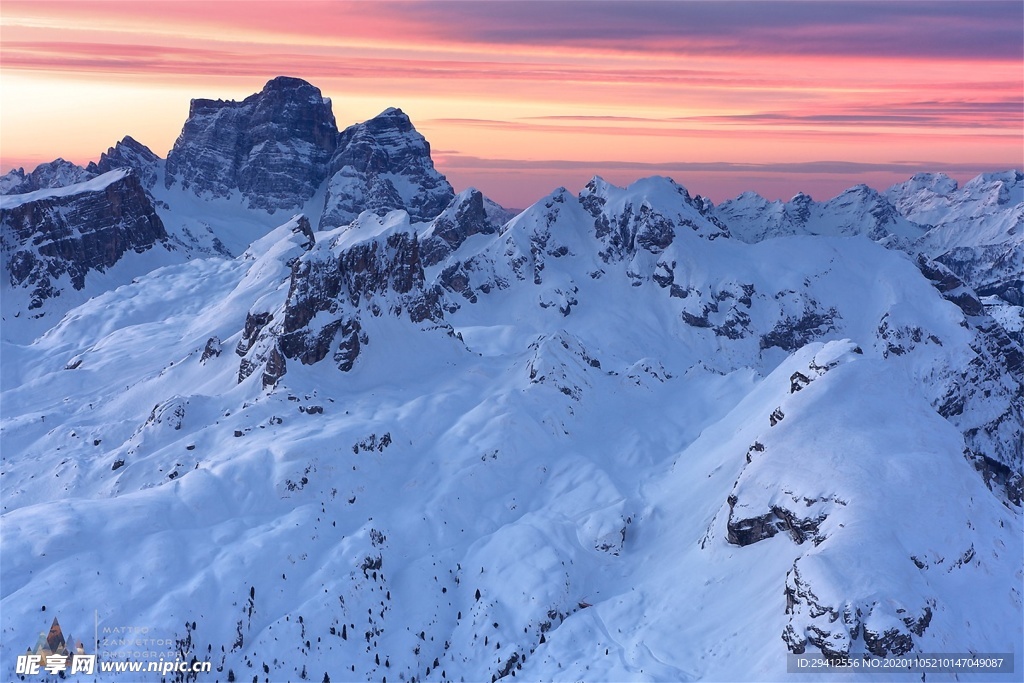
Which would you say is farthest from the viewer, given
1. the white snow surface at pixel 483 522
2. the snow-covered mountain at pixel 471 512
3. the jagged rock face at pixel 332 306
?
the jagged rock face at pixel 332 306

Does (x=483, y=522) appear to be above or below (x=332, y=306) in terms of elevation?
below

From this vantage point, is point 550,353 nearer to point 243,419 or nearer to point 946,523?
point 243,419

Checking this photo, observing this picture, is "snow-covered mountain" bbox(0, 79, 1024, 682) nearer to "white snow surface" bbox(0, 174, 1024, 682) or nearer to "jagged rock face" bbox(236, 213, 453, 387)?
"white snow surface" bbox(0, 174, 1024, 682)

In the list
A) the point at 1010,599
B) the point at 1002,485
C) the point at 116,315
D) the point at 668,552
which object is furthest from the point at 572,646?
the point at 116,315

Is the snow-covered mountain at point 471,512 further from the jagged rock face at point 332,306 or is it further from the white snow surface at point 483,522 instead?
the jagged rock face at point 332,306

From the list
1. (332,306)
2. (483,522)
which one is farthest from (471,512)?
(332,306)

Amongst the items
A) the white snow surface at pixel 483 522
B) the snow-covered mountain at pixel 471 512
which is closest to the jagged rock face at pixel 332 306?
the snow-covered mountain at pixel 471 512

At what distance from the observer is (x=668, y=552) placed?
106438mm

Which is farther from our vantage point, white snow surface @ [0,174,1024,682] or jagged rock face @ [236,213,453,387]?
jagged rock face @ [236,213,453,387]

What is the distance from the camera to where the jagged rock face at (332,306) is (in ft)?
448

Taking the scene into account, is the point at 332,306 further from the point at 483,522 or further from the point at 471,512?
the point at 483,522

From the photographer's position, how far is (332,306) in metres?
140

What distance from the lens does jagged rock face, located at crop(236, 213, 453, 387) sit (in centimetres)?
13662

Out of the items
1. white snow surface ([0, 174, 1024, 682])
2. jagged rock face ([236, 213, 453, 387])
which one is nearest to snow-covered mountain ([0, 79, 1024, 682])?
white snow surface ([0, 174, 1024, 682])
